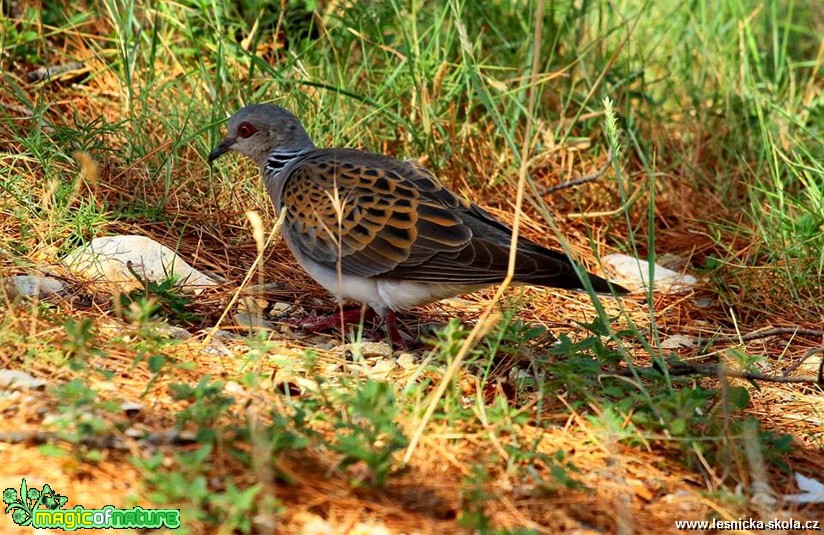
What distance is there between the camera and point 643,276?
17.4ft

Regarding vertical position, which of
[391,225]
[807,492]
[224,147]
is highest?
[224,147]

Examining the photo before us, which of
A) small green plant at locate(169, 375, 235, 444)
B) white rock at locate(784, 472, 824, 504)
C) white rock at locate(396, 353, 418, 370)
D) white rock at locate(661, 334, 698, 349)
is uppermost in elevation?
small green plant at locate(169, 375, 235, 444)

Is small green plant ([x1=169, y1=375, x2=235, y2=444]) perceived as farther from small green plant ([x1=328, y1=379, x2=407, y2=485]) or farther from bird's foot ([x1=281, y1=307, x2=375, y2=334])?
bird's foot ([x1=281, y1=307, x2=375, y2=334])

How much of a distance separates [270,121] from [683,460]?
2.60m

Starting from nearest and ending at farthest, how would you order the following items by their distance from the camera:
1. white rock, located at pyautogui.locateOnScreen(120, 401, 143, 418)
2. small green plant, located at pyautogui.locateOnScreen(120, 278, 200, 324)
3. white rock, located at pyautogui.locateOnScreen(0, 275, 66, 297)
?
white rock, located at pyautogui.locateOnScreen(120, 401, 143, 418) → white rock, located at pyautogui.locateOnScreen(0, 275, 66, 297) → small green plant, located at pyautogui.locateOnScreen(120, 278, 200, 324)

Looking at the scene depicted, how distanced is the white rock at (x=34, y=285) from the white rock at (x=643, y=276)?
2.71 m

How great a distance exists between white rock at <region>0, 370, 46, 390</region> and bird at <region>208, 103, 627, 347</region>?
1.23 meters

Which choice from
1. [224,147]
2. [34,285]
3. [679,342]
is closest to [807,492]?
[679,342]

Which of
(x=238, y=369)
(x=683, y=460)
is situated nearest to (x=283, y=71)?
(x=238, y=369)

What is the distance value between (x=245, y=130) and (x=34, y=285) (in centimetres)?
132

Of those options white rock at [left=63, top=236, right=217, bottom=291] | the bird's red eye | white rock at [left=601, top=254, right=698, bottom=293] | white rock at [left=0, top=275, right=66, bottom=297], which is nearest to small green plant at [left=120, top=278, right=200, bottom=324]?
white rock at [left=63, top=236, right=217, bottom=291]

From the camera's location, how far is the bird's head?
4.92 meters

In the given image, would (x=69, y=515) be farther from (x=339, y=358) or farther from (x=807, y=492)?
(x=807, y=492)

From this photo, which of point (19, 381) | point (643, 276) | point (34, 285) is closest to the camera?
point (19, 381)
